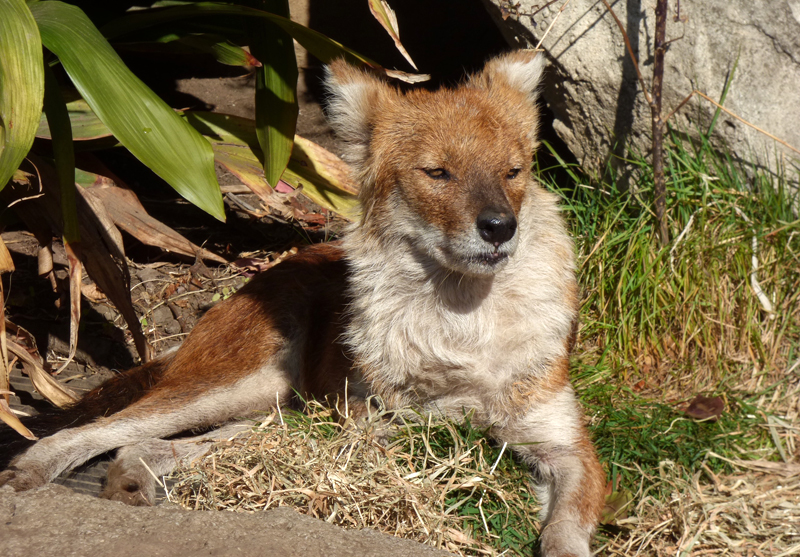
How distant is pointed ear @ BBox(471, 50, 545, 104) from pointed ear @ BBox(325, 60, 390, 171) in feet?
1.76

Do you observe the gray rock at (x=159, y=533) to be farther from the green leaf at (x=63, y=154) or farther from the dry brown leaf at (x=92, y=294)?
the dry brown leaf at (x=92, y=294)

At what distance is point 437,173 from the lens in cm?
339

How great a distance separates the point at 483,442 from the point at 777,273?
79.7 inches

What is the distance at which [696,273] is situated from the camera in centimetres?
430

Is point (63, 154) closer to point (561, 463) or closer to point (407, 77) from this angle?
point (407, 77)

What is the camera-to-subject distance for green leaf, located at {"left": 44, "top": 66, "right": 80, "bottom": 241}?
3.84 metres

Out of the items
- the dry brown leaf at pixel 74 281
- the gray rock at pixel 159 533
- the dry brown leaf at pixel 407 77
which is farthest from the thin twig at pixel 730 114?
the dry brown leaf at pixel 74 281

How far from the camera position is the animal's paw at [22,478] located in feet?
10.4

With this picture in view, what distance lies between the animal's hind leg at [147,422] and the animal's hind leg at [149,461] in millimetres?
67

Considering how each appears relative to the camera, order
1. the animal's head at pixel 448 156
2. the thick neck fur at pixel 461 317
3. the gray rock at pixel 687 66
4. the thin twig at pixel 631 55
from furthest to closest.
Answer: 1. the gray rock at pixel 687 66
2. the thin twig at pixel 631 55
3. the thick neck fur at pixel 461 317
4. the animal's head at pixel 448 156

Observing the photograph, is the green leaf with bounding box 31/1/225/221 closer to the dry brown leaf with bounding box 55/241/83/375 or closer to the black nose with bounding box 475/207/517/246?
the dry brown leaf with bounding box 55/241/83/375

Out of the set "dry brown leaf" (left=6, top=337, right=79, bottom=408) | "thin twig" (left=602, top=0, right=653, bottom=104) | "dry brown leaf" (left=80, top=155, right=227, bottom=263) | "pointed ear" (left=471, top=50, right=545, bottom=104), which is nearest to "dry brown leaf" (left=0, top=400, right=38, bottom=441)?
"dry brown leaf" (left=6, top=337, right=79, bottom=408)

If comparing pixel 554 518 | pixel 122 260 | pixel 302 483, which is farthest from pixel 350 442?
pixel 122 260

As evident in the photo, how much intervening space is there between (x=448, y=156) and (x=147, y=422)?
6.65 feet
